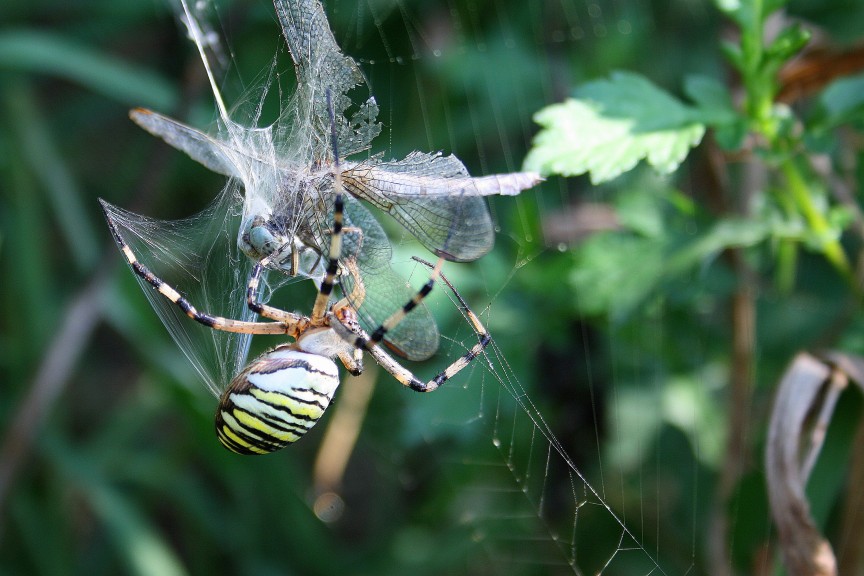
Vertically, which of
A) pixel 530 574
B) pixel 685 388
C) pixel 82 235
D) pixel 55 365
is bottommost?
pixel 530 574

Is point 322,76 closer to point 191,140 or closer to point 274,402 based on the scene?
point 191,140

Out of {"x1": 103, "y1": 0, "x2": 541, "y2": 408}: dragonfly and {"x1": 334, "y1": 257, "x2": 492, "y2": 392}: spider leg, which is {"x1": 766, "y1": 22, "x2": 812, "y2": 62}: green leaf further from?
{"x1": 334, "y1": 257, "x2": 492, "y2": 392}: spider leg

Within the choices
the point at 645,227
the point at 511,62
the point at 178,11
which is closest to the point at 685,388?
the point at 645,227

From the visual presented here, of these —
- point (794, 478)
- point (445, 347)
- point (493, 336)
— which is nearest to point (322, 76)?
point (445, 347)

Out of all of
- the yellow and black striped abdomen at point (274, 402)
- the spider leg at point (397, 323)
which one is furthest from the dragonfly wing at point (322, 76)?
the yellow and black striped abdomen at point (274, 402)

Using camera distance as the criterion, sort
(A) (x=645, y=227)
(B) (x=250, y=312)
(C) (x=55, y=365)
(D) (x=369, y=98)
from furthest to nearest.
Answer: (C) (x=55, y=365) < (A) (x=645, y=227) < (B) (x=250, y=312) < (D) (x=369, y=98)

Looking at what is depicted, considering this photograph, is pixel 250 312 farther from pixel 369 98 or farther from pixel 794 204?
pixel 794 204

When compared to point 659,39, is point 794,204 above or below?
below

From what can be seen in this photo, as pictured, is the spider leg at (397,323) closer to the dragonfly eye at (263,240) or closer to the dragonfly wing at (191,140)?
the dragonfly eye at (263,240)
